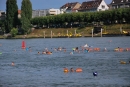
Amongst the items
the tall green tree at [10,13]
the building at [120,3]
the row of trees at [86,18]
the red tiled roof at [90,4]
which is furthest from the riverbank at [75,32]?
the red tiled roof at [90,4]

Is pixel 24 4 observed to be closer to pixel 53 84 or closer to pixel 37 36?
pixel 37 36

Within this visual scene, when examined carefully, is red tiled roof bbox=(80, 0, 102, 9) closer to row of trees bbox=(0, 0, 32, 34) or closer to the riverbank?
the riverbank

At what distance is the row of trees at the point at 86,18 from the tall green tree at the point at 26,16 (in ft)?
37.8

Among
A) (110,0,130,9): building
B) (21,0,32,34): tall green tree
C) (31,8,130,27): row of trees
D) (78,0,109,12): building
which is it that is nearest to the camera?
(31,8,130,27): row of trees

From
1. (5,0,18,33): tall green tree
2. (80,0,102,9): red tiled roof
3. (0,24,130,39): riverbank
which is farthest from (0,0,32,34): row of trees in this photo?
(80,0,102,9): red tiled roof

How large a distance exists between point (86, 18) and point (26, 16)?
68.1 ft

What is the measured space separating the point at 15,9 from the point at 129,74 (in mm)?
114916

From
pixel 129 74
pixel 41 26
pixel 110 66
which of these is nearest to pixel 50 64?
pixel 110 66

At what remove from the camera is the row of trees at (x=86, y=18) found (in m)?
132

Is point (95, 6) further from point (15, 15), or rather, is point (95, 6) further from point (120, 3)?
point (15, 15)

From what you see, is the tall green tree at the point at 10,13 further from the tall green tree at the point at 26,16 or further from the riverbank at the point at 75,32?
the riverbank at the point at 75,32

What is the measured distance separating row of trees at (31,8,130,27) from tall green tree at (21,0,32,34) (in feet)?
37.8

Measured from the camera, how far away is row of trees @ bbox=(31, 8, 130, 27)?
131500 millimetres

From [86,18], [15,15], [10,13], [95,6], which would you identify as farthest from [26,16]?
[95,6]
